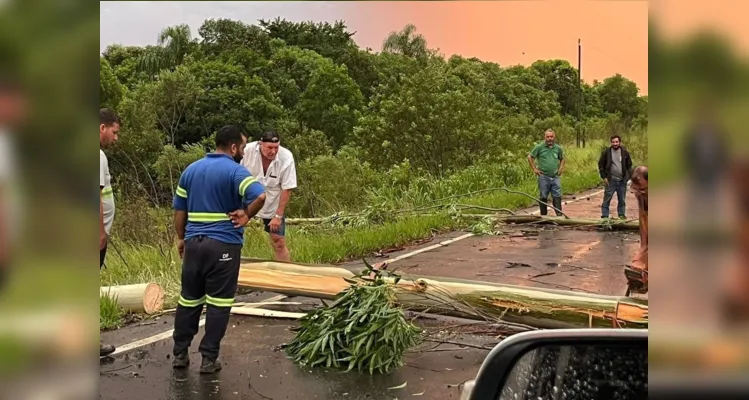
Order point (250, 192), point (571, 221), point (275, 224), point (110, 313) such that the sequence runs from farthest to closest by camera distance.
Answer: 1. point (571, 221)
2. point (275, 224)
3. point (110, 313)
4. point (250, 192)

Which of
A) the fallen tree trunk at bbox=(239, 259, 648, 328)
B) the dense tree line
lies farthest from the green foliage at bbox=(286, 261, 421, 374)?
the dense tree line

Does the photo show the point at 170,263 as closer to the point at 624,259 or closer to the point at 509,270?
the point at 509,270

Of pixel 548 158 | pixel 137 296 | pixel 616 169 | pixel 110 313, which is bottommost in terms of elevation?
pixel 110 313

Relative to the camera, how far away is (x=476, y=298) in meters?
5.48

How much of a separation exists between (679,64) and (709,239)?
299mm

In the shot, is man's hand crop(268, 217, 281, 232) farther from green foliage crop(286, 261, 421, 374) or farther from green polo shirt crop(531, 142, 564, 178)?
green polo shirt crop(531, 142, 564, 178)

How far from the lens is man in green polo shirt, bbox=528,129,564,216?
12.6 metres

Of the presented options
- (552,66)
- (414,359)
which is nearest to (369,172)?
(414,359)

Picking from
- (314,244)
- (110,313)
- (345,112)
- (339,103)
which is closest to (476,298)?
(110,313)

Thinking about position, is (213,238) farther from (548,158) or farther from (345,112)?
(345,112)

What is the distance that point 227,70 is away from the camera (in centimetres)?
2397

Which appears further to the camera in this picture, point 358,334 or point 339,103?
point 339,103

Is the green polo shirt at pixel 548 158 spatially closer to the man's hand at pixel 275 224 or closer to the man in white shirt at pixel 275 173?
the man in white shirt at pixel 275 173

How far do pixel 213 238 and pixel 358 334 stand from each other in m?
1.22
